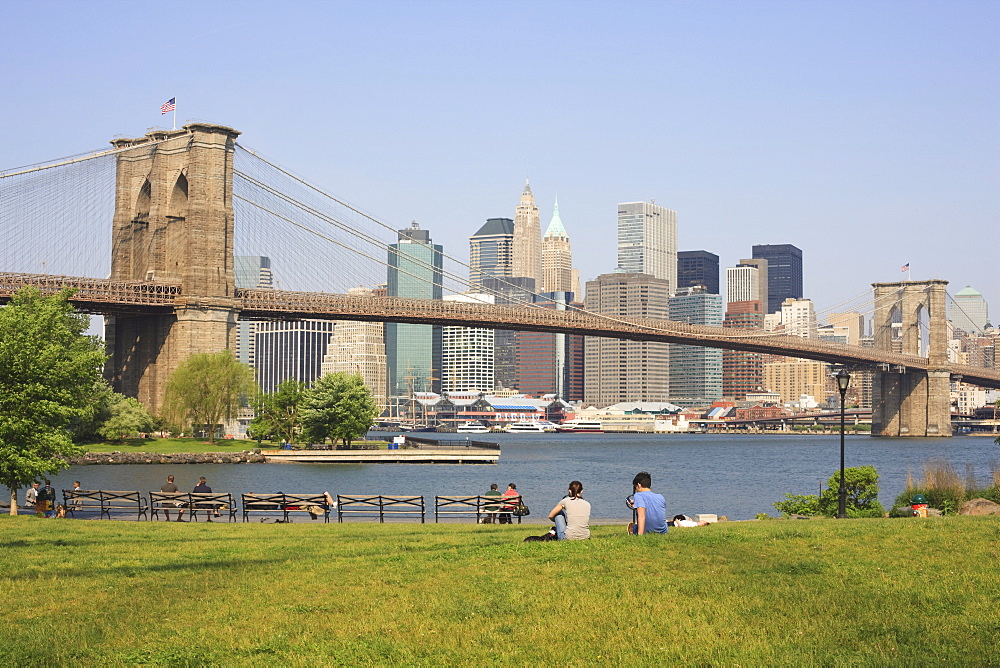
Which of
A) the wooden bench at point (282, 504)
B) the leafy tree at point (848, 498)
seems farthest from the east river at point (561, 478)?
the leafy tree at point (848, 498)

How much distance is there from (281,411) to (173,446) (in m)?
10.3

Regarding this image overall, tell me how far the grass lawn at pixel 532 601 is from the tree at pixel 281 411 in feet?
195

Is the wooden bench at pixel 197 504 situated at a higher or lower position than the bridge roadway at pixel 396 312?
lower

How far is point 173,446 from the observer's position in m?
66.9

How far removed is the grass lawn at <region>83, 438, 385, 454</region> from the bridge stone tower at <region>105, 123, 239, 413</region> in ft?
22.4

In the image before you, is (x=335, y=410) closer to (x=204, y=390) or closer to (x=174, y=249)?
(x=204, y=390)

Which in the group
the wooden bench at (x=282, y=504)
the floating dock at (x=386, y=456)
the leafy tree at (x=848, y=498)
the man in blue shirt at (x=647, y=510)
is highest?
the man in blue shirt at (x=647, y=510)

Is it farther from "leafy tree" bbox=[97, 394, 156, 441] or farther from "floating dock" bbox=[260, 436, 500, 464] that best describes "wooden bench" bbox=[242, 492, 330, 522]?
"leafy tree" bbox=[97, 394, 156, 441]

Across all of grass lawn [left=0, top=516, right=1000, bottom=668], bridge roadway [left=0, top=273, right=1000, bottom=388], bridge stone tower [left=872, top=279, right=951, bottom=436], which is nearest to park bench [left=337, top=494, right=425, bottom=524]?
grass lawn [left=0, top=516, right=1000, bottom=668]

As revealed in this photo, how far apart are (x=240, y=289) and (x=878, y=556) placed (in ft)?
233

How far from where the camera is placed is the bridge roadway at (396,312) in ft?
235

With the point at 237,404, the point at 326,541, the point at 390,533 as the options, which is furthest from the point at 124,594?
the point at 237,404

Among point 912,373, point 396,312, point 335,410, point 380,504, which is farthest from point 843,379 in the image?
point 912,373

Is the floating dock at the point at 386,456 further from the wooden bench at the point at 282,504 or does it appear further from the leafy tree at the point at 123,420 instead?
the wooden bench at the point at 282,504
